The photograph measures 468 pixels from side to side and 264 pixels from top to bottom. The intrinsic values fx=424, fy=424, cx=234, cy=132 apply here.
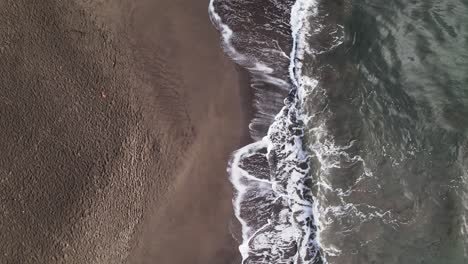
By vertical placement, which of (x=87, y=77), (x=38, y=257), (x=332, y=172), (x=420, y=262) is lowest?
(x=420, y=262)

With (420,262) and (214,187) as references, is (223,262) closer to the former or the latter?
(214,187)

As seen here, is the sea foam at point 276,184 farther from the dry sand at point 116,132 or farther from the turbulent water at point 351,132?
the dry sand at point 116,132

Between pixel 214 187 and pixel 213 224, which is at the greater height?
pixel 214 187

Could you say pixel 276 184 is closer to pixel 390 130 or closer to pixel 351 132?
pixel 351 132

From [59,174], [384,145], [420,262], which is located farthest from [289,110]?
[59,174]

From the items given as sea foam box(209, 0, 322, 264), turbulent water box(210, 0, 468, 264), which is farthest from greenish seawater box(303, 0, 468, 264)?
sea foam box(209, 0, 322, 264)

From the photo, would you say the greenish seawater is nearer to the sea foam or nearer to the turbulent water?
the turbulent water

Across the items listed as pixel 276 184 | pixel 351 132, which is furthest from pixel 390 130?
pixel 276 184
